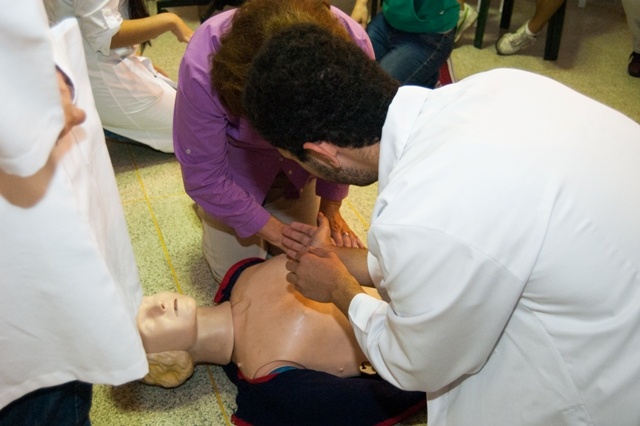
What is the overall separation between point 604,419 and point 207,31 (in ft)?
3.76

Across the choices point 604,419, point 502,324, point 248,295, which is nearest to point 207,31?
point 248,295

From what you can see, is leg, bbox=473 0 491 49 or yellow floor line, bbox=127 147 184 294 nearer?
yellow floor line, bbox=127 147 184 294

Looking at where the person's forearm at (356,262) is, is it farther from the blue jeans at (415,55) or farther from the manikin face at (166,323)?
the blue jeans at (415,55)

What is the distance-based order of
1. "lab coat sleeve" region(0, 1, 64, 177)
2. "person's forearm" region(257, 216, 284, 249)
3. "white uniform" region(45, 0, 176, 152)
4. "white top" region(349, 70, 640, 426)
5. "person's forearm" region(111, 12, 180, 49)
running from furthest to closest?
"person's forearm" region(111, 12, 180, 49)
"white uniform" region(45, 0, 176, 152)
"person's forearm" region(257, 216, 284, 249)
"white top" region(349, 70, 640, 426)
"lab coat sleeve" region(0, 1, 64, 177)

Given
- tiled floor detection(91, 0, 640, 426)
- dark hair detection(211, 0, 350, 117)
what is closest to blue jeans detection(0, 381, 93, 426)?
tiled floor detection(91, 0, 640, 426)

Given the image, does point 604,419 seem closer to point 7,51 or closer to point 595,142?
point 595,142

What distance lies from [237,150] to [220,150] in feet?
0.52

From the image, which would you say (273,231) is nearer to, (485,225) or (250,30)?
(250,30)

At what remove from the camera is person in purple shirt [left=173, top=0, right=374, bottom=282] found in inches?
51.3

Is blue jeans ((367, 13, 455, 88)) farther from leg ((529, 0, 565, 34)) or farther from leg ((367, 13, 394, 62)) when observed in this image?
leg ((529, 0, 565, 34))

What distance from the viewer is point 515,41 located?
11.1 feet

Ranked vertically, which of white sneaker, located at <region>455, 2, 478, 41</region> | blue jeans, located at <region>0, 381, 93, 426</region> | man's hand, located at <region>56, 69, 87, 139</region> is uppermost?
man's hand, located at <region>56, 69, 87, 139</region>

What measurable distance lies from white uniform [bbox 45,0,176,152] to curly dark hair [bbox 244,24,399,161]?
1171 mm

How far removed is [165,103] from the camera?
2.39 m
